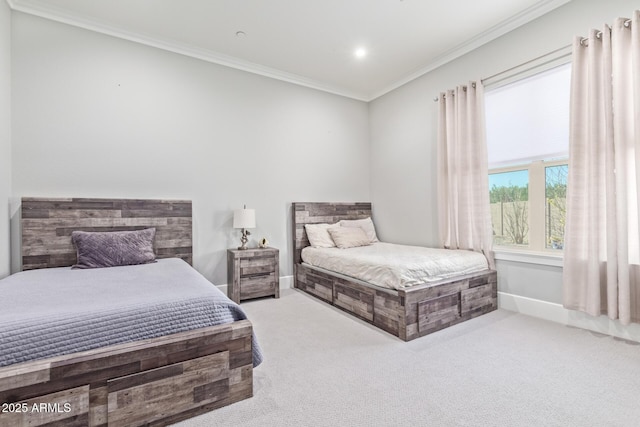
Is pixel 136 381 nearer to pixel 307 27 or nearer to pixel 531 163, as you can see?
pixel 307 27

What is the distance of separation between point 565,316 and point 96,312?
3.50 meters

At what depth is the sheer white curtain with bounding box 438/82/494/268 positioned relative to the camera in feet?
10.5

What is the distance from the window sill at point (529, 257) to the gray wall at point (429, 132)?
0.05 metres

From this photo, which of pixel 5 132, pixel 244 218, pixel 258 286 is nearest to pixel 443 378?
pixel 258 286

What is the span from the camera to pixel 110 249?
2686 millimetres

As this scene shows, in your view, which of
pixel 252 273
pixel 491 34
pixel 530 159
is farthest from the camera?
pixel 252 273

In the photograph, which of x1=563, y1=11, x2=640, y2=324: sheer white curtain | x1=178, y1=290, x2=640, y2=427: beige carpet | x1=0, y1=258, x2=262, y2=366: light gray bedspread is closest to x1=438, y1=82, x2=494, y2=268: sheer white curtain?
x1=563, y1=11, x2=640, y2=324: sheer white curtain

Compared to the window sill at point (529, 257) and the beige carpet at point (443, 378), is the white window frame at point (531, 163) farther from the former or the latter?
the beige carpet at point (443, 378)

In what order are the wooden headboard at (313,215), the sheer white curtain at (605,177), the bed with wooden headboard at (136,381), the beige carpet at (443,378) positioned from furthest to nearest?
the wooden headboard at (313,215) < the sheer white curtain at (605,177) < the beige carpet at (443,378) < the bed with wooden headboard at (136,381)

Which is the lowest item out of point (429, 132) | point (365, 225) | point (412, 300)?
point (412, 300)

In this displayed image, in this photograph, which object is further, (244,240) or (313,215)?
(313,215)

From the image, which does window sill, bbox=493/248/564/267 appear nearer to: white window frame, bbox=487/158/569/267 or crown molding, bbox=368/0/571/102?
white window frame, bbox=487/158/569/267

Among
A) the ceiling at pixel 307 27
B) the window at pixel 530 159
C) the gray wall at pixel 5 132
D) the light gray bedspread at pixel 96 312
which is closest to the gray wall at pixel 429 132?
the ceiling at pixel 307 27

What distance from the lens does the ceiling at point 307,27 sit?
275 cm
